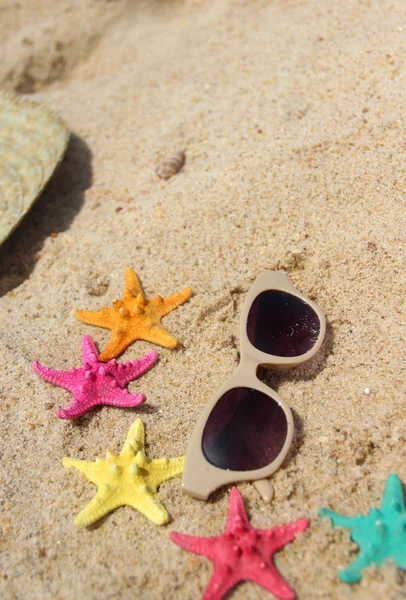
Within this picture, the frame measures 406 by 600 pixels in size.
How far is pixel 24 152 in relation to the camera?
10.3 ft

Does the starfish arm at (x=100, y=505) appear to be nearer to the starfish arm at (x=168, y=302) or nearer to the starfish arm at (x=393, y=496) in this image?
the starfish arm at (x=168, y=302)

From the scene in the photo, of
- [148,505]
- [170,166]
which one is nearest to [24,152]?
[170,166]

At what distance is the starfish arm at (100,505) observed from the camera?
189 cm

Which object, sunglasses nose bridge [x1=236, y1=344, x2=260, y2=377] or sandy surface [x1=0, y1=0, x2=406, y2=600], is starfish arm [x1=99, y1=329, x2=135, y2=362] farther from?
sunglasses nose bridge [x1=236, y1=344, x2=260, y2=377]

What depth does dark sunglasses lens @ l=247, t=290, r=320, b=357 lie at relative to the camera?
87.2 inches

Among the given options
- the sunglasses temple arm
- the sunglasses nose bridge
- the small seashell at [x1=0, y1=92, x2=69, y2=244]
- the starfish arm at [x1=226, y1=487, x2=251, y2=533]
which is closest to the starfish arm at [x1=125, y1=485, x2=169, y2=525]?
the starfish arm at [x1=226, y1=487, x2=251, y2=533]

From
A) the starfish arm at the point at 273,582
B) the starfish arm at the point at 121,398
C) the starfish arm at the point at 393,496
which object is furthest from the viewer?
the starfish arm at the point at 121,398

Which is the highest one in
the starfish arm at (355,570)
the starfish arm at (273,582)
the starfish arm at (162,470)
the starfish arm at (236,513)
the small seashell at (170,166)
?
the small seashell at (170,166)

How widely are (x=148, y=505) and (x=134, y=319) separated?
90 cm

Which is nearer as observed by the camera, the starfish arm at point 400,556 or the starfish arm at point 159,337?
the starfish arm at point 400,556

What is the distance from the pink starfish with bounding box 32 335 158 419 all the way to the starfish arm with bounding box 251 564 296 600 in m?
0.80

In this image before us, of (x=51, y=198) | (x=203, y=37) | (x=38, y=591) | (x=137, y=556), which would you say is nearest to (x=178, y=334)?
(x=137, y=556)

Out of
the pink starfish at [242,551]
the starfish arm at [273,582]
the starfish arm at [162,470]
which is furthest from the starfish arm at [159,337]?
the starfish arm at [273,582]

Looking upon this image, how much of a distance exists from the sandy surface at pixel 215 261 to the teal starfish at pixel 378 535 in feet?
0.12
